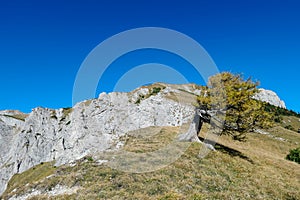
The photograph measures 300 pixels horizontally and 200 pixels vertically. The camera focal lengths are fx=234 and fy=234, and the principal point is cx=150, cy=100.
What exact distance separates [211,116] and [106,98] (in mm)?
113613

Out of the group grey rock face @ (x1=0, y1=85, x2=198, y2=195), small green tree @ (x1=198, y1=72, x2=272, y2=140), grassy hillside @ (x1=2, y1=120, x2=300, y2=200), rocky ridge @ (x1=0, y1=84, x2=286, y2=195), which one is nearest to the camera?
grassy hillside @ (x1=2, y1=120, x2=300, y2=200)

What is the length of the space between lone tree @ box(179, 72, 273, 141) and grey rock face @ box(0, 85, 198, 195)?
5132 cm

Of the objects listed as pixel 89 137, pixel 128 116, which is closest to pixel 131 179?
pixel 128 116

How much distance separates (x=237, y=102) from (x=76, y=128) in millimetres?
136295

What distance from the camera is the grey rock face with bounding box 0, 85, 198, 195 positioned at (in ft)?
339

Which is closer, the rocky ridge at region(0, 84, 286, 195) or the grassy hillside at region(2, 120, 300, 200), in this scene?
the grassy hillside at region(2, 120, 300, 200)

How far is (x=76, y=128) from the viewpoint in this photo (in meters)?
154

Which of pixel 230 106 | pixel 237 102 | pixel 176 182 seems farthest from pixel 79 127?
pixel 176 182

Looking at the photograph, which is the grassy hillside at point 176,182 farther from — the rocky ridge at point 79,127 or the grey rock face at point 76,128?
the grey rock face at point 76,128

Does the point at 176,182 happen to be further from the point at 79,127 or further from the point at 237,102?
the point at 79,127

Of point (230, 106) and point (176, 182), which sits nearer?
point (176, 182)

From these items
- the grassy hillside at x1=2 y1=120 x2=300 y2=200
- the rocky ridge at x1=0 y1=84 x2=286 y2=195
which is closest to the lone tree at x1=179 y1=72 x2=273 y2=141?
the grassy hillside at x1=2 y1=120 x2=300 y2=200


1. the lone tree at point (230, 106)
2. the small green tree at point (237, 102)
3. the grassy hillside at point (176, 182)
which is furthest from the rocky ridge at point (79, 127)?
the grassy hillside at point (176, 182)

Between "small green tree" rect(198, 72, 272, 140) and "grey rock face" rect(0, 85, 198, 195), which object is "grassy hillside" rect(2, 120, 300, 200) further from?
"grey rock face" rect(0, 85, 198, 195)
